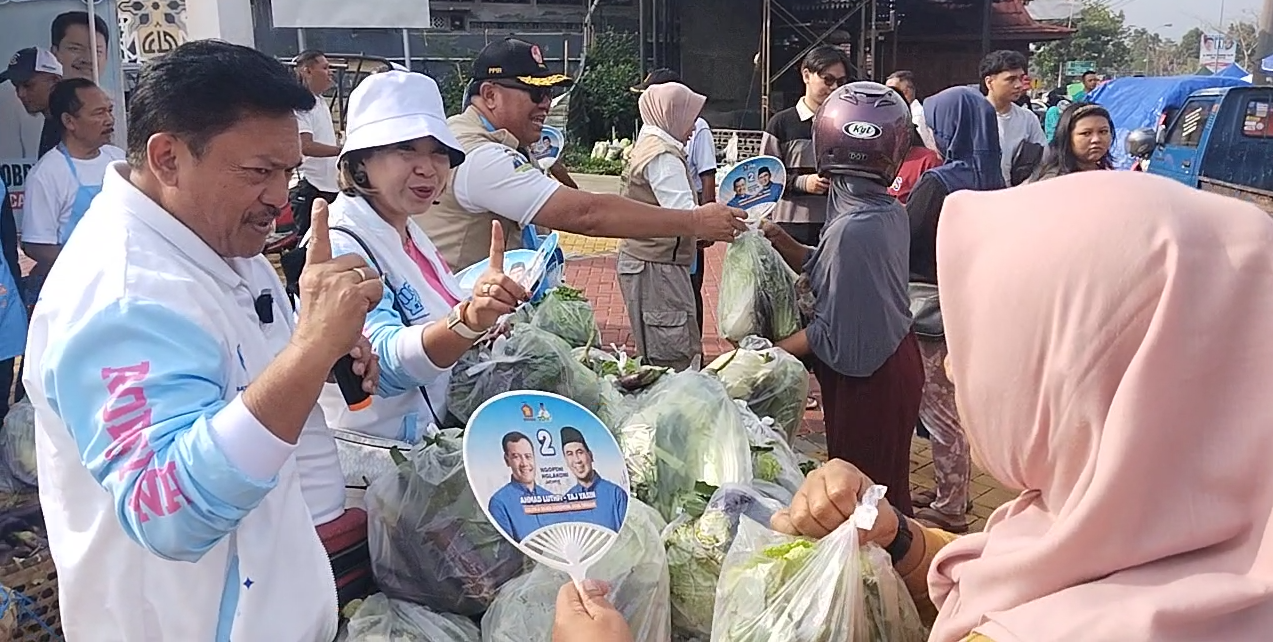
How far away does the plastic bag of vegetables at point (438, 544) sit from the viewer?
5.61 feet

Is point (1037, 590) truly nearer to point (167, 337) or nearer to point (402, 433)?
point (167, 337)

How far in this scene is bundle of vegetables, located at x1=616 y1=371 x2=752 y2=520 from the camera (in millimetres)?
2016

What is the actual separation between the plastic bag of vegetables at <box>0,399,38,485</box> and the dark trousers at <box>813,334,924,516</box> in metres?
2.55

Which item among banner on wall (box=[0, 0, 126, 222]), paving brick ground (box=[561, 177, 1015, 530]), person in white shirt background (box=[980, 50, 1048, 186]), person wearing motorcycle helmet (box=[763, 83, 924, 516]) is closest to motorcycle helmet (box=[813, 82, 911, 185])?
person wearing motorcycle helmet (box=[763, 83, 924, 516])

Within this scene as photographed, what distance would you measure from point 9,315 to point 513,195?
216 centimetres

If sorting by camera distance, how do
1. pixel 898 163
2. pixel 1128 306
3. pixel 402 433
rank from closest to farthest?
pixel 1128 306 → pixel 402 433 → pixel 898 163

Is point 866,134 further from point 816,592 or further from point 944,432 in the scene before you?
point 816,592

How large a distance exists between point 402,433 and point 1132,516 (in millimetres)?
1599

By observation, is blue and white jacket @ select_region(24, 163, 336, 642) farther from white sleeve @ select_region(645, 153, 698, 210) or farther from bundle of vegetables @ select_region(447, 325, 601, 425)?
white sleeve @ select_region(645, 153, 698, 210)

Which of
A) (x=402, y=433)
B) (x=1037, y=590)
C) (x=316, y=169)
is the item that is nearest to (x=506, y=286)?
(x=402, y=433)

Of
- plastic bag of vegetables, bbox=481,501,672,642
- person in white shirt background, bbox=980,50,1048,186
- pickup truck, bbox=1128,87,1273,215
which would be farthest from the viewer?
pickup truck, bbox=1128,87,1273,215

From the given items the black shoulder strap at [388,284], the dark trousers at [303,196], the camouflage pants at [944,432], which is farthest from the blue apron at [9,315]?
the camouflage pants at [944,432]

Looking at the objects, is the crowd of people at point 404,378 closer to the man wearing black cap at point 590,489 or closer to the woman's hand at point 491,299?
the woman's hand at point 491,299

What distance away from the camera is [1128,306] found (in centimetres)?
99
